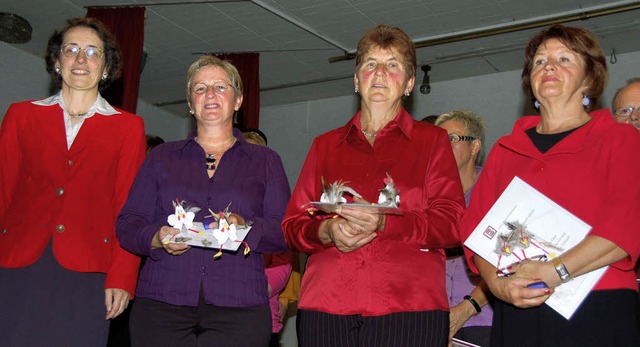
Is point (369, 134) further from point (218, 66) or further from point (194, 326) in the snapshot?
point (194, 326)

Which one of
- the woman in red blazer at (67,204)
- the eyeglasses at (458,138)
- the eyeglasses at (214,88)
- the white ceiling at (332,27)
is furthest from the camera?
the white ceiling at (332,27)

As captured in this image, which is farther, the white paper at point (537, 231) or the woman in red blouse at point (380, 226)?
the woman in red blouse at point (380, 226)

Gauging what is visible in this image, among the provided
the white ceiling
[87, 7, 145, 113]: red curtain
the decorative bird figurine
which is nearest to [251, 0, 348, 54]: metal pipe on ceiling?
the white ceiling

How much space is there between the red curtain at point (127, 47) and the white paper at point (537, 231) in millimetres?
5076

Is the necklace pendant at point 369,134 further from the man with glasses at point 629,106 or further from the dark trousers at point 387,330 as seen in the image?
the man with glasses at point 629,106

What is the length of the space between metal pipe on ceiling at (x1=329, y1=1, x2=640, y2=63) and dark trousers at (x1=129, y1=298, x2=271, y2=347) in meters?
5.67

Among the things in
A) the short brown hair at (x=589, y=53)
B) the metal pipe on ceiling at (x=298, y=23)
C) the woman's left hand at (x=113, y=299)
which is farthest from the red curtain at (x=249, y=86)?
the short brown hair at (x=589, y=53)

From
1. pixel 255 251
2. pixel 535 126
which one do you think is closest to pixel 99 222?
pixel 255 251

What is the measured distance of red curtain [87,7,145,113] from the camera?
698 centimetres

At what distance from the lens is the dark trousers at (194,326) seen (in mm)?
2791

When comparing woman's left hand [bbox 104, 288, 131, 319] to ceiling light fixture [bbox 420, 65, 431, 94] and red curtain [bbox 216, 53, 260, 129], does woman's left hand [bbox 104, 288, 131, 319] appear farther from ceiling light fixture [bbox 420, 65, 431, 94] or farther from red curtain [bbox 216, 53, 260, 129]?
Answer: ceiling light fixture [bbox 420, 65, 431, 94]

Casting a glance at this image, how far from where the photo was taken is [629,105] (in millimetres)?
3834

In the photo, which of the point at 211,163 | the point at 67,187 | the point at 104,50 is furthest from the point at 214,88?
the point at 67,187

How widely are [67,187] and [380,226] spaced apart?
4.81ft
